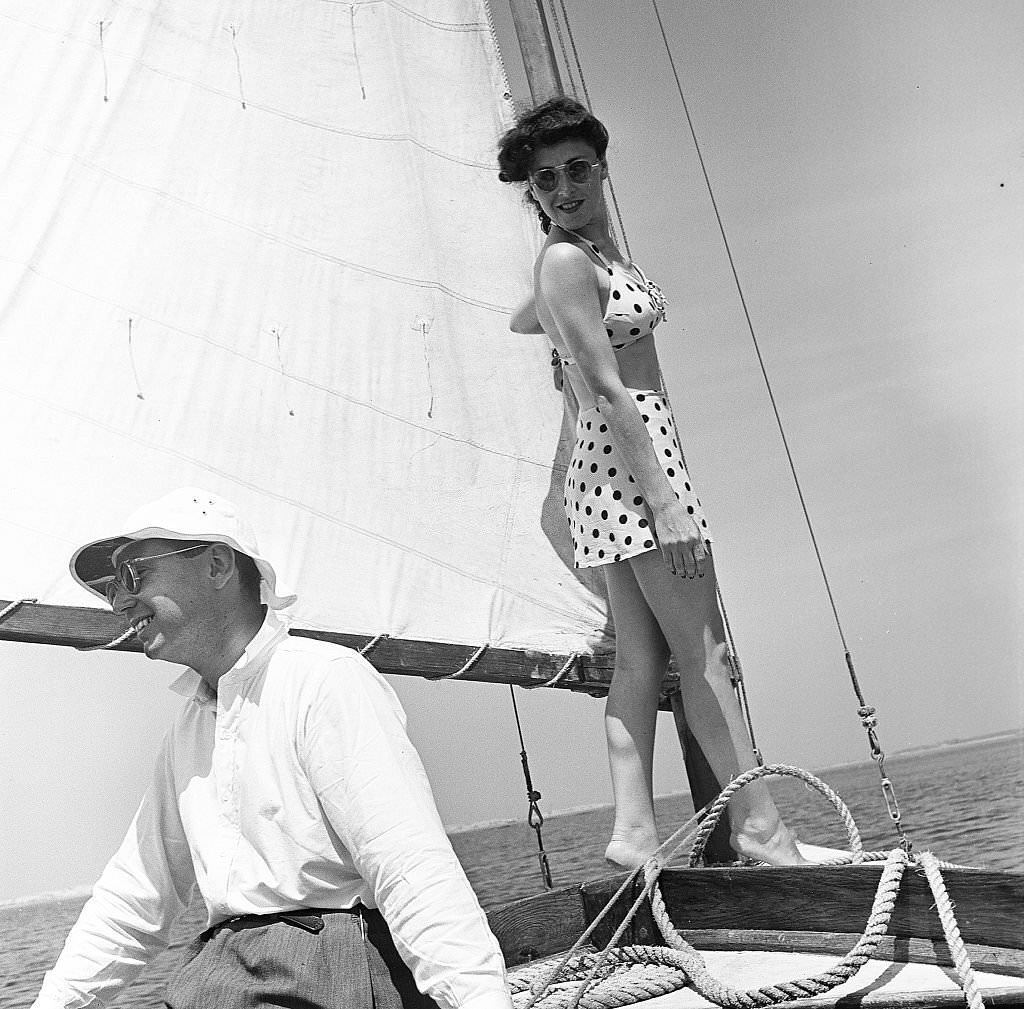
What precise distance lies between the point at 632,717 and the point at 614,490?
0.52 metres

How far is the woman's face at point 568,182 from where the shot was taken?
2889 millimetres

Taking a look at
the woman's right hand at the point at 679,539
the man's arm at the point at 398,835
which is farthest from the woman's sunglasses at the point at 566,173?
the man's arm at the point at 398,835

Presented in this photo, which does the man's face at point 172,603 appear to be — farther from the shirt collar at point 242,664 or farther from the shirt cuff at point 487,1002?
the shirt cuff at point 487,1002

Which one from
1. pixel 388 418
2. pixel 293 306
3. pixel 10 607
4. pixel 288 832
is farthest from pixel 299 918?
pixel 293 306

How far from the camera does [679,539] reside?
273cm

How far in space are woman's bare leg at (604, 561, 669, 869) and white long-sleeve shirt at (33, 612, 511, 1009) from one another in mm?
1160

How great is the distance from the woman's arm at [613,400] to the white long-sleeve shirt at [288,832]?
1.08 meters

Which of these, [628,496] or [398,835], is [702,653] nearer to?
[628,496]

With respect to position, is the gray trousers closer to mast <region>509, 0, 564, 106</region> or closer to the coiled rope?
the coiled rope

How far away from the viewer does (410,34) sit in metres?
4.20

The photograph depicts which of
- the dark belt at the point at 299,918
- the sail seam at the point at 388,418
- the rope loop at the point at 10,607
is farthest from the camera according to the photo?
the sail seam at the point at 388,418

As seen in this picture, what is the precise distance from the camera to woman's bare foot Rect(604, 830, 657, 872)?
9.17 feet

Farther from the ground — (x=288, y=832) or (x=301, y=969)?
(x=288, y=832)

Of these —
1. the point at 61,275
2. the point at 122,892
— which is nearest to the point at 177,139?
the point at 61,275
